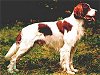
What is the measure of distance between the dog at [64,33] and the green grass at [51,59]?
30cm

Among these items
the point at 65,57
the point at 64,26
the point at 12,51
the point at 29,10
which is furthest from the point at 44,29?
the point at 29,10

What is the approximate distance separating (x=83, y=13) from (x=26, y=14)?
5992 millimetres

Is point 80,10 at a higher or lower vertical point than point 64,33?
higher

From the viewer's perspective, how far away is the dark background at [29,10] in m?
17.6

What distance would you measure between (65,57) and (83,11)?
1170mm

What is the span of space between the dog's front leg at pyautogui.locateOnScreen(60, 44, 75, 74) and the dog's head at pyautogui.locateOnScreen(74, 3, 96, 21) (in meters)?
0.77

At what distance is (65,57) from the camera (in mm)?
12078

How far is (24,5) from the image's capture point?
1781 cm

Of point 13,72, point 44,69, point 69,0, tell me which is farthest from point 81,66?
point 69,0

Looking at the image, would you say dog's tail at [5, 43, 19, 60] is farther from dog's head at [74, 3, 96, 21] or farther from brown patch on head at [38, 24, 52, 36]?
dog's head at [74, 3, 96, 21]

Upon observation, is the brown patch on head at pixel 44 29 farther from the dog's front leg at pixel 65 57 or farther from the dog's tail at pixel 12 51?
the dog's tail at pixel 12 51

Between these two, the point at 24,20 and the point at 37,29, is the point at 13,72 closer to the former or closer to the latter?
the point at 37,29

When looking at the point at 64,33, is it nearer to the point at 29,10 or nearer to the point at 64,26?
the point at 64,26

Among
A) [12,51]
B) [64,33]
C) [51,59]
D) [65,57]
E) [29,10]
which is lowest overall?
[51,59]
